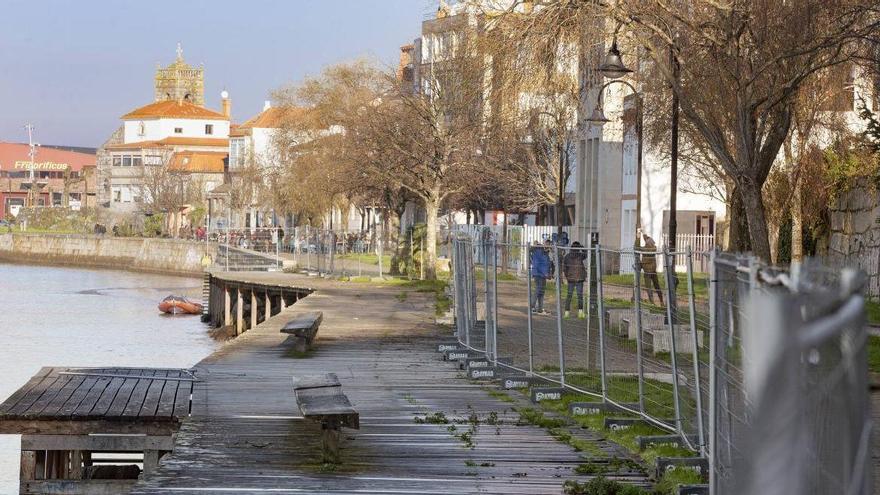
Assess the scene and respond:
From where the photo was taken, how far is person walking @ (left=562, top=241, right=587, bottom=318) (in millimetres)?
16062

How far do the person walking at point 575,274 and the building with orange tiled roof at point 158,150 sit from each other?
471 ft

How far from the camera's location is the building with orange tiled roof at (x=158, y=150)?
163 metres

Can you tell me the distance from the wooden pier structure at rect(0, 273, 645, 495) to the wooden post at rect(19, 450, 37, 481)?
62.0 inches

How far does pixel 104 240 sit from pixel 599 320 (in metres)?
117

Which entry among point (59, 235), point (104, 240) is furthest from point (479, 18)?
point (59, 235)

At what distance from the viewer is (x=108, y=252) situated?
127 m

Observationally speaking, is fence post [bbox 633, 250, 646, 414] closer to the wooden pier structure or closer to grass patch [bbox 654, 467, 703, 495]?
the wooden pier structure

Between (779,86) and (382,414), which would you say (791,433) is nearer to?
(382,414)

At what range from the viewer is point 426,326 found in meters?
30.8

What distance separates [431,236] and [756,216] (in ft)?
97.2

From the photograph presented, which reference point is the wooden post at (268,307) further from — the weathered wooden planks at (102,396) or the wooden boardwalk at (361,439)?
the weathered wooden planks at (102,396)

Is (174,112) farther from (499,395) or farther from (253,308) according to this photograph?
(499,395)

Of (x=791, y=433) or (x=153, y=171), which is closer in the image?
(x=791, y=433)

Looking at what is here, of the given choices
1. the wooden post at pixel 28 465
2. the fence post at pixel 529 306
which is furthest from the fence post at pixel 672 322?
the wooden post at pixel 28 465
